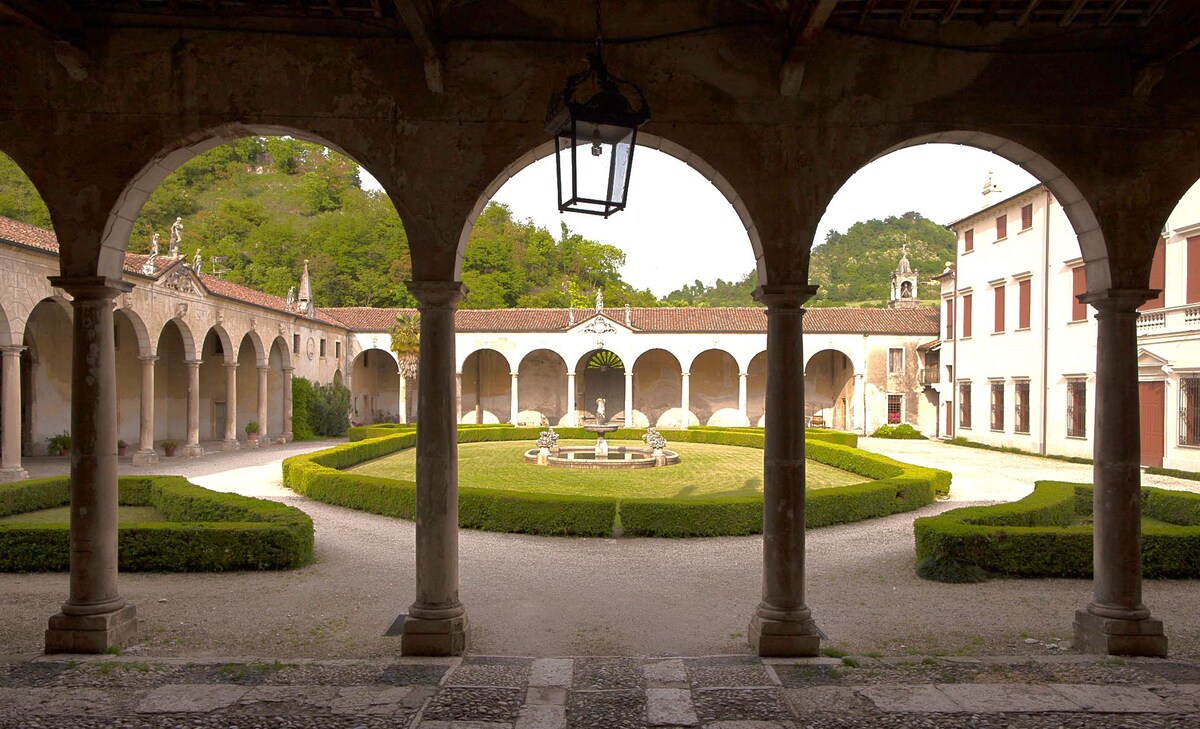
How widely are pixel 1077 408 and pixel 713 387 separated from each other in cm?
1947

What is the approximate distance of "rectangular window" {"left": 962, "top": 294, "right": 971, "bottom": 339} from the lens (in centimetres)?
3041

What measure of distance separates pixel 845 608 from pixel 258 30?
770cm

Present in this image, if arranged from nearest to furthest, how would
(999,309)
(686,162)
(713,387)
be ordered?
(686,162) → (999,309) → (713,387)

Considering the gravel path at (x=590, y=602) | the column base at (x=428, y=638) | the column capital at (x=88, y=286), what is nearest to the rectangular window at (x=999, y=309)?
the gravel path at (x=590, y=602)

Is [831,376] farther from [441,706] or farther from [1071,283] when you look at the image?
[441,706]

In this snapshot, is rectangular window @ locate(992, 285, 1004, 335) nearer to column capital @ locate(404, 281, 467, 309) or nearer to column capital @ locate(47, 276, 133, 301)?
column capital @ locate(404, 281, 467, 309)

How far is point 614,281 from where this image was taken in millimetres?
71625

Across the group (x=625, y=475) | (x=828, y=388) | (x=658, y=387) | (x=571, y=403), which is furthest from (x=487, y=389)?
(x=625, y=475)

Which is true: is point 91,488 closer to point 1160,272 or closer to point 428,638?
point 428,638

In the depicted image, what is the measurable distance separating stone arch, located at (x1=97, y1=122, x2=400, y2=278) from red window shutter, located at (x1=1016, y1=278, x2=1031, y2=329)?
87.5 feet

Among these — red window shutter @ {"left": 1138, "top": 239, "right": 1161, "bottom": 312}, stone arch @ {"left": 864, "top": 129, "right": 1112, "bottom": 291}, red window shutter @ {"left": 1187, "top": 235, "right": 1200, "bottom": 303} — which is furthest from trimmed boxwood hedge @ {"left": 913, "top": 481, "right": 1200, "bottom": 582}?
red window shutter @ {"left": 1138, "top": 239, "right": 1161, "bottom": 312}

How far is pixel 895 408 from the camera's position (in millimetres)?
36938

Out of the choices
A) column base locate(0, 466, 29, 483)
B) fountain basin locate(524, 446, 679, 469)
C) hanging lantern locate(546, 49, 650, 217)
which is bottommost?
fountain basin locate(524, 446, 679, 469)

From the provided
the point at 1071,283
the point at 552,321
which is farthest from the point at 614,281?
the point at 1071,283
